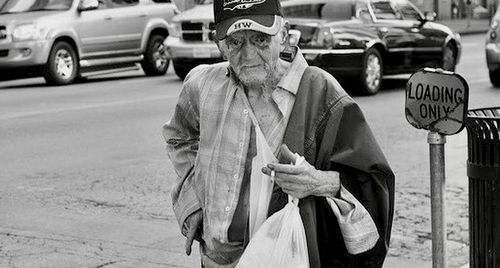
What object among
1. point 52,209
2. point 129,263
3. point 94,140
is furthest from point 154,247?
point 94,140

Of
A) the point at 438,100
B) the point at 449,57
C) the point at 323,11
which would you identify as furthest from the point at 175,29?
the point at 438,100

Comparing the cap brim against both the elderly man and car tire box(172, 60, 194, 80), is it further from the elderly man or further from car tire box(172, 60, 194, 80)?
car tire box(172, 60, 194, 80)

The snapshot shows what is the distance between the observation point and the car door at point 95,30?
728 inches

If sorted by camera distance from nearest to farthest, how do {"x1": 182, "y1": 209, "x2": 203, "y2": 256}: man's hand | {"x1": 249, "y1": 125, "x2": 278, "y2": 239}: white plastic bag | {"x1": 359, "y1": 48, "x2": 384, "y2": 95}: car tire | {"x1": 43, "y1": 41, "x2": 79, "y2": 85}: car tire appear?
{"x1": 249, "y1": 125, "x2": 278, "y2": 239}: white plastic bag, {"x1": 182, "y1": 209, "x2": 203, "y2": 256}: man's hand, {"x1": 359, "y1": 48, "x2": 384, "y2": 95}: car tire, {"x1": 43, "y1": 41, "x2": 79, "y2": 85}: car tire

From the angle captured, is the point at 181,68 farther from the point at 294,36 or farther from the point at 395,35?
the point at 395,35

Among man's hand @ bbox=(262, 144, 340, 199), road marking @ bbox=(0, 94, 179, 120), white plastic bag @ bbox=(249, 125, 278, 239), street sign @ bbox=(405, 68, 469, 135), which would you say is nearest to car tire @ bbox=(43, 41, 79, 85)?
road marking @ bbox=(0, 94, 179, 120)

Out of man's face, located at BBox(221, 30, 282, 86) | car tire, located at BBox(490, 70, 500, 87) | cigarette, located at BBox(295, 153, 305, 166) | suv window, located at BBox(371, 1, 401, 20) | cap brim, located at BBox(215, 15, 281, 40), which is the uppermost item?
cap brim, located at BBox(215, 15, 281, 40)

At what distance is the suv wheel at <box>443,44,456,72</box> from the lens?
1738 centimetres

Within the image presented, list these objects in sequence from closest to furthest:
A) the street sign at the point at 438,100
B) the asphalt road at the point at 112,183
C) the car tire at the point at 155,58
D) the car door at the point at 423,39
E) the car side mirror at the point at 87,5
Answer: the street sign at the point at 438,100, the asphalt road at the point at 112,183, the car door at the point at 423,39, the car side mirror at the point at 87,5, the car tire at the point at 155,58

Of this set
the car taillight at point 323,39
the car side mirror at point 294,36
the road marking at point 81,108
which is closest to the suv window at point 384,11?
the car taillight at point 323,39

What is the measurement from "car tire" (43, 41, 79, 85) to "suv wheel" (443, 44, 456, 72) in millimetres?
6202

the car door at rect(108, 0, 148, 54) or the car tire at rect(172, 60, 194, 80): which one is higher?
the car door at rect(108, 0, 148, 54)

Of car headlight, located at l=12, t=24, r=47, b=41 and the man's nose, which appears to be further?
car headlight, located at l=12, t=24, r=47, b=41

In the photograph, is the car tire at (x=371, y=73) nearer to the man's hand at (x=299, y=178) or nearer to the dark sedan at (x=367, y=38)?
the dark sedan at (x=367, y=38)
